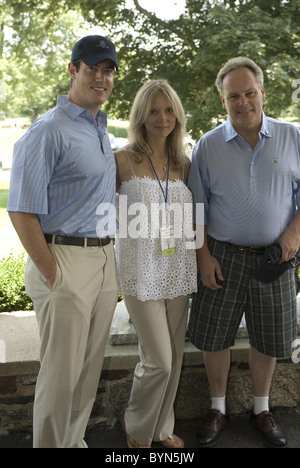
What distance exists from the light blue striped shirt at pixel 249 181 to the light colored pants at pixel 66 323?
55 centimetres

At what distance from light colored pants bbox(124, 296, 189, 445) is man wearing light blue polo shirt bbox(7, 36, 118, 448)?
191mm

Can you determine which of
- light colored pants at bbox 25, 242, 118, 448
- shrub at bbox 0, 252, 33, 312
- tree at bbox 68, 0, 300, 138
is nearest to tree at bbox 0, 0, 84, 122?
tree at bbox 68, 0, 300, 138

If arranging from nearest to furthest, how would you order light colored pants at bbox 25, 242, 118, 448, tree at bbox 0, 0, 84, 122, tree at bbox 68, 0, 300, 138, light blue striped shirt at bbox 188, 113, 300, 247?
light colored pants at bbox 25, 242, 118, 448 → light blue striped shirt at bbox 188, 113, 300, 247 → tree at bbox 68, 0, 300, 138 → tree at bbox 0, 0, 84, 122

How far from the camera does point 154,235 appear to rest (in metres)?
1.85

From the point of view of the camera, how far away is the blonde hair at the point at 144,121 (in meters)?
1.87

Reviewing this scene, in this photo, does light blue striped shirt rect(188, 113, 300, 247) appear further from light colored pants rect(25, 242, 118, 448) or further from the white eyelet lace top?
light colored pants rect(25, 242, 118, 448)

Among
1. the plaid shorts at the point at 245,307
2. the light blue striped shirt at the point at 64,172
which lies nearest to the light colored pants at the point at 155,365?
the plaid shorts at the point at 245,307

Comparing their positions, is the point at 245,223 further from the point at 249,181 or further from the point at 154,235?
the point at 154,235

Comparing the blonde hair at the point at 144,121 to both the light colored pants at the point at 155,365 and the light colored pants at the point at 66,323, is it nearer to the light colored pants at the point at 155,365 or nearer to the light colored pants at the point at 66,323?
the light colored pants at the point at 66,323

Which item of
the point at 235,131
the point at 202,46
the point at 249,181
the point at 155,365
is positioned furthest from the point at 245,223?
the point at 202,46

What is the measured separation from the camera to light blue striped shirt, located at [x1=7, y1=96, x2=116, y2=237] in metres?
1.53
